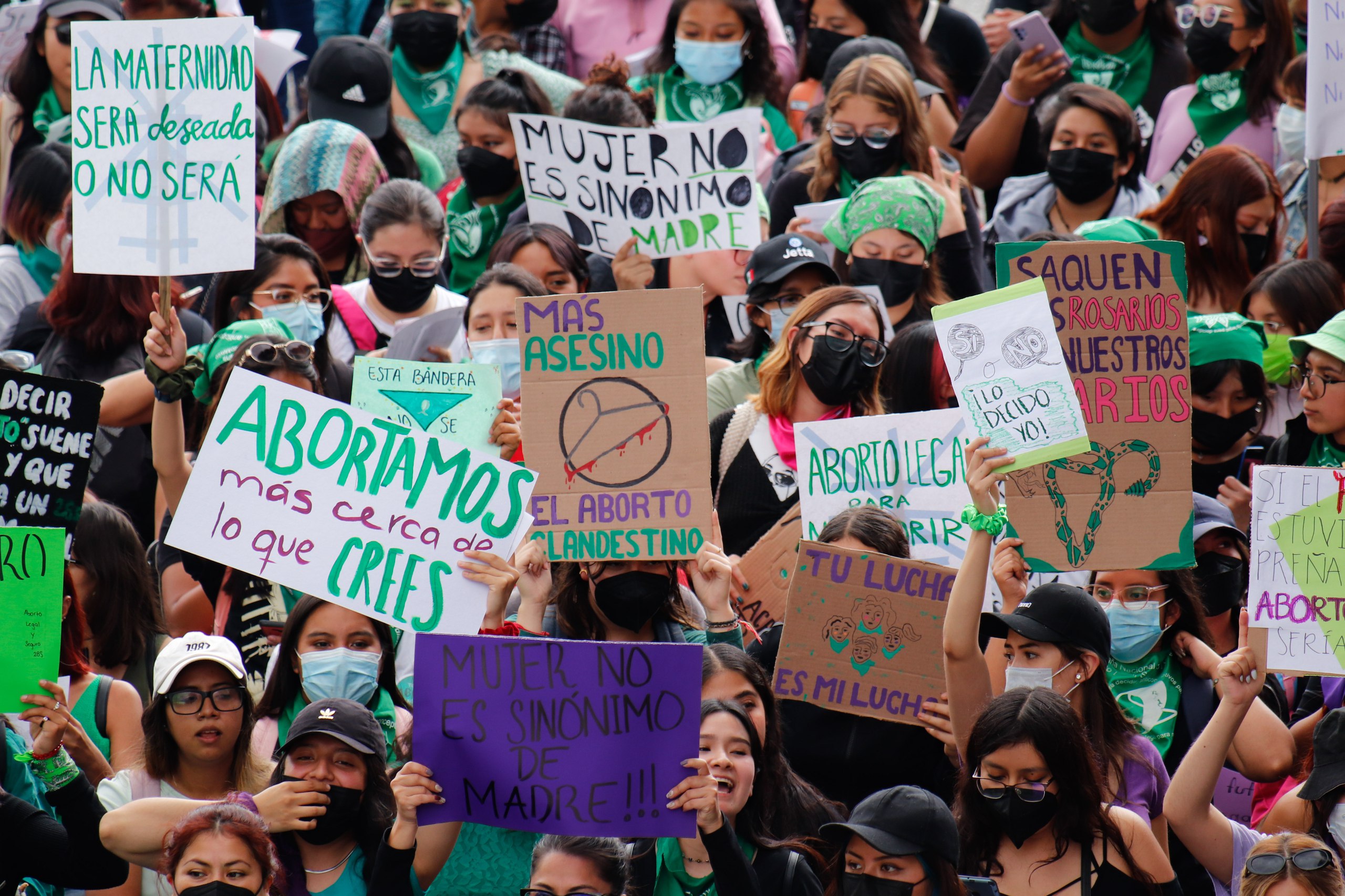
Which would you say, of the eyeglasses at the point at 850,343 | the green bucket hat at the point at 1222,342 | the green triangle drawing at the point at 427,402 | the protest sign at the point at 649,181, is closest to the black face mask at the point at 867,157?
the protest sign at the point at 649,181

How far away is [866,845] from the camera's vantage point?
16.6 feet

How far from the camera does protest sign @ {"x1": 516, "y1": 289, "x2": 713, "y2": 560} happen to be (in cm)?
618

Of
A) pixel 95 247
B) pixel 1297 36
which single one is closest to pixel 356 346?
pixel 95 247

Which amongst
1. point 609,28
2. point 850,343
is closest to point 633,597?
point 850,343

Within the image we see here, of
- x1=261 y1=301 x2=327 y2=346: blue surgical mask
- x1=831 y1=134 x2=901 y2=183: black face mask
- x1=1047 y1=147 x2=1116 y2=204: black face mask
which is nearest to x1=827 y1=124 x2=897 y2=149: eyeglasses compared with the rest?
x1=831 y1=134 x2=901 y2=183: black face mask

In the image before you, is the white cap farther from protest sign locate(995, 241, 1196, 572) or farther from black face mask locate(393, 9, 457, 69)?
black face mask locate(393, 9, 457, 69)

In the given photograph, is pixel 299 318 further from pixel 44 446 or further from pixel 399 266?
pixel 44 446

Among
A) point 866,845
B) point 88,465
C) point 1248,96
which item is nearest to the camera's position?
point 866,845

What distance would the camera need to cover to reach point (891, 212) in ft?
25.6

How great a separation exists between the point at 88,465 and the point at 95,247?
0.81 m

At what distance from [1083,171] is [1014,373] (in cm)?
317

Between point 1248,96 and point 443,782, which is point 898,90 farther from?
point 443,782

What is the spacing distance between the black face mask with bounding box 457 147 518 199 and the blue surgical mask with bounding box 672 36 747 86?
1.16m

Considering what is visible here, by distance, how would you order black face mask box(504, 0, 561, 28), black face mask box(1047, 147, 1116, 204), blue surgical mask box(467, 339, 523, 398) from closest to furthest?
blue surgical mask box(467, 339, 523, 398), black face mask box(1047, 147, 1116, 204), black face mask box(504, 0, 561, 28)
